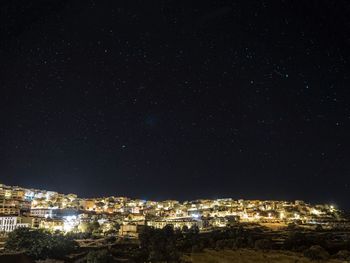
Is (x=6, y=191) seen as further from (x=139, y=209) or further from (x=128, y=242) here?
(x=128, y=242)

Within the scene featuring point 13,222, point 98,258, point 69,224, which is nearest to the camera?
point 98,258

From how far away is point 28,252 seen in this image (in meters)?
33.8

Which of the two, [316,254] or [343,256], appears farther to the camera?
[343,256]

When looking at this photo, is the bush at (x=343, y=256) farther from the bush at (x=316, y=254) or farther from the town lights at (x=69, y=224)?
the town lights at (x=69, y=224)

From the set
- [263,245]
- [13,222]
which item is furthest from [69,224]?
[263,245]

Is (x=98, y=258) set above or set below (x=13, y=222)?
below

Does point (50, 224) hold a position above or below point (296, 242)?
above

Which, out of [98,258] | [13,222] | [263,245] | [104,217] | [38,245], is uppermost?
[104,217]

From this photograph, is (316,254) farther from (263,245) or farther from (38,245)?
(38,245)

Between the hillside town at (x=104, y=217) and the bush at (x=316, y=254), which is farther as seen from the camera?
the hillside town at (x=104, y=217)

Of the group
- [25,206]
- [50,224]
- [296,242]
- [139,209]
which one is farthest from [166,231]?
[139,209]

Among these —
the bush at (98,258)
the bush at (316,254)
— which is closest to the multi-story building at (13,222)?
the bush at (98,258)

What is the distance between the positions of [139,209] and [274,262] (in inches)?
3372

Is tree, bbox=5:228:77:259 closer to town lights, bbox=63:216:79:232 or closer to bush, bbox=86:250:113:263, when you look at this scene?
bush, bbox=86:250:113:263
